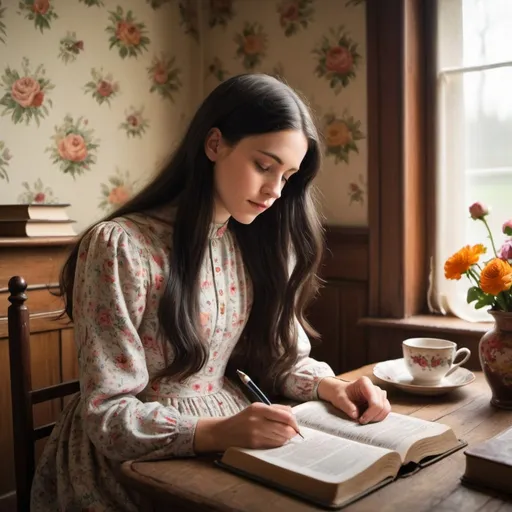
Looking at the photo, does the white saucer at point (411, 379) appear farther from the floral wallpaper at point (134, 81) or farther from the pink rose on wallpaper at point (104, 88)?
the pink rose on wallpaper at point (104, 88)

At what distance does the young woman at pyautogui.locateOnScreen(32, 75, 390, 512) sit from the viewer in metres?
1.16

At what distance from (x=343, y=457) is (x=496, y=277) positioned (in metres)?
0.59

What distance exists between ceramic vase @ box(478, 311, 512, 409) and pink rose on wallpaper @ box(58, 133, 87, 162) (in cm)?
142

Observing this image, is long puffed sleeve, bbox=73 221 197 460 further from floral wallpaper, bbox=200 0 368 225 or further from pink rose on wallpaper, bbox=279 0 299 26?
pink rose on wallpaper, bbox=279 0 299 26

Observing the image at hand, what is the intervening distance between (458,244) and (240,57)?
3.50ft

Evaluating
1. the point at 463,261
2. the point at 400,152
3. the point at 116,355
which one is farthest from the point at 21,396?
the point at 400,152

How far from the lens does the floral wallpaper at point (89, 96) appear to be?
2008 millimetres

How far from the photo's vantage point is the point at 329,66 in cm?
220

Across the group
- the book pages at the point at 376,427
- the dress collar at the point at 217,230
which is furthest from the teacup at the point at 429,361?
the dress collar at the point at 217,230

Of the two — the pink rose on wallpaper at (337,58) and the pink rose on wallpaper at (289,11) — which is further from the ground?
the pink rose on wallpaper at (289,11)

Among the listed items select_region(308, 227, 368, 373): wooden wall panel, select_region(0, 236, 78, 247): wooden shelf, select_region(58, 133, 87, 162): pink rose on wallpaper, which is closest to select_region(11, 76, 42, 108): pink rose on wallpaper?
select_region(58, 133, 87, 162): pink rose on wallpaper

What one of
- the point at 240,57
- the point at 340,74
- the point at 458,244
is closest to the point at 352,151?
the point at 340,74

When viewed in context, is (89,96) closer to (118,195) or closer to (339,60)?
(118,195)

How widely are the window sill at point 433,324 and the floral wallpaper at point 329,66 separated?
1.15 ft
